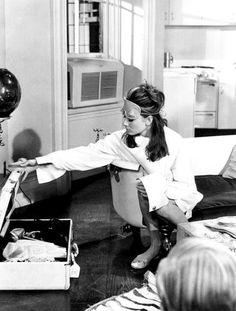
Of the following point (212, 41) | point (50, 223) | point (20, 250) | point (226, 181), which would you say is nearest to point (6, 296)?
point (20, 250)

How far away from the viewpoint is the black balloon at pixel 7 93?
3834 mm

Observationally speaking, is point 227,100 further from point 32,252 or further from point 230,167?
point 32,252

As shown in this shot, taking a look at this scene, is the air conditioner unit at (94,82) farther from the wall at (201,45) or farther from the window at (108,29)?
the wall at (201,45)

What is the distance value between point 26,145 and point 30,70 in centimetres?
62

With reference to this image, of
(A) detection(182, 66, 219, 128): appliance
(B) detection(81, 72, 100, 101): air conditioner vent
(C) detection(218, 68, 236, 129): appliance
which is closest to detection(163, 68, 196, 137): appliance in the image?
(A) detection(182, 66, 219, 128): appliance

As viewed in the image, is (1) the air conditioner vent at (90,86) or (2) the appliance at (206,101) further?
(2) the appliance at (206,101)

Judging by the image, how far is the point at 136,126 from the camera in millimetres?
3518

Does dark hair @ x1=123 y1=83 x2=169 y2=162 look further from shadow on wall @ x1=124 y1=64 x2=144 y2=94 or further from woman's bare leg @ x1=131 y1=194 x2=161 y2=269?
shadow on wall @ x1=124 y1=64 x2=144 y2=94

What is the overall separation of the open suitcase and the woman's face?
0.69 metres

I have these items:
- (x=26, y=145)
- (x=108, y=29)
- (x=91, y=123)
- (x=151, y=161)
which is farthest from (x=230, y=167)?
(x=108, y=29)

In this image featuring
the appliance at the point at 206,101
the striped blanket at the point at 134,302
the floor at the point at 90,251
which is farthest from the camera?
the appliance at the point at 206,101

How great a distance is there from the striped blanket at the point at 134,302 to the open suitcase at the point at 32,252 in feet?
0.97

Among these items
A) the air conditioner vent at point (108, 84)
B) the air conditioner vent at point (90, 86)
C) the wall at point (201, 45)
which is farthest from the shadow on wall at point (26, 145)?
the wall at point (201, 45)

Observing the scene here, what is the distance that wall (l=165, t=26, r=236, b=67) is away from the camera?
9.25 m
